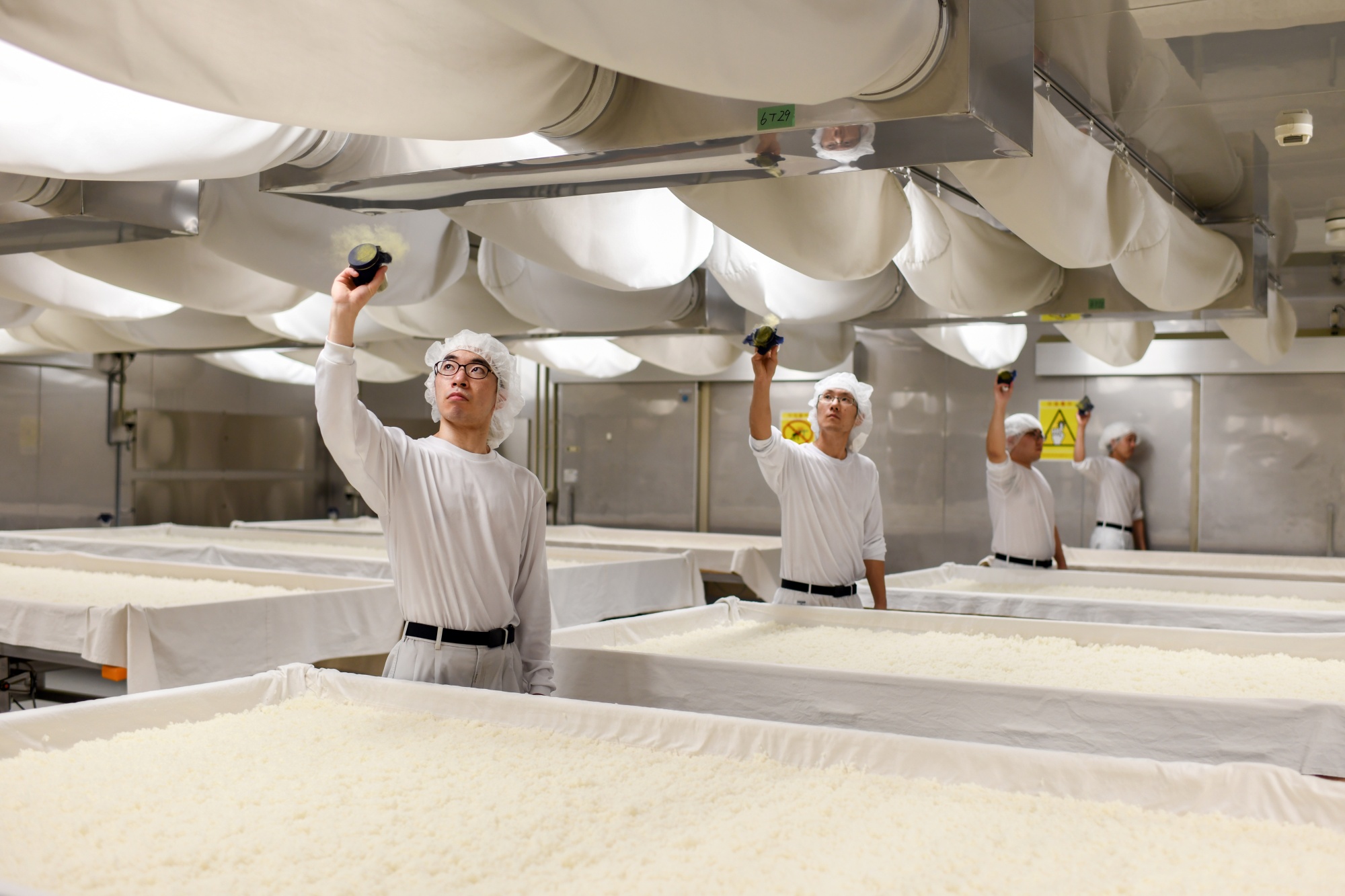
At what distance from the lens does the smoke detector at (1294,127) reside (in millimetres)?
2605

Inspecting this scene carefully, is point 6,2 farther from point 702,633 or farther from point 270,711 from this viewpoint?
point 702,633

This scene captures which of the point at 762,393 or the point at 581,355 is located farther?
the point at 581,355

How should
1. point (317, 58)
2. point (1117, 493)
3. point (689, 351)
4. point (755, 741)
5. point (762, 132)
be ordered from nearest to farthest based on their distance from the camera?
1. point (317, 58)
2. point (755, 741)
3. point (762, 132)
4. point (689, 351)
5. point (1117, 493)

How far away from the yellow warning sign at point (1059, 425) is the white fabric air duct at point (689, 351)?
2.08 metres

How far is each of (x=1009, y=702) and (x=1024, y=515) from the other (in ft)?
9.13

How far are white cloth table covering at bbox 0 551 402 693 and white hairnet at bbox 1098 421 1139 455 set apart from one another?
4585 mm

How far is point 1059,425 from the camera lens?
686cm

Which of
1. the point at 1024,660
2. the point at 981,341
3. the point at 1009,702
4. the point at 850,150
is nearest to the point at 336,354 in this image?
the point at 850,150

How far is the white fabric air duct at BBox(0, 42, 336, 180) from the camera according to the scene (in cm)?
208

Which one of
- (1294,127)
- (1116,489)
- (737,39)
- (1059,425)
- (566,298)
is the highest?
(1294,127)

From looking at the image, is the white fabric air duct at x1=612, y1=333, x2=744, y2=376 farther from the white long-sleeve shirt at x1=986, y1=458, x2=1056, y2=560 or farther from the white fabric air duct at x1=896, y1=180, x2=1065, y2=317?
the white fabric air duct at x1=896, y1=180, x2=1065, y2=317

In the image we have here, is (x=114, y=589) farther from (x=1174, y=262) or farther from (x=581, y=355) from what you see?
(x=1174, y=262)

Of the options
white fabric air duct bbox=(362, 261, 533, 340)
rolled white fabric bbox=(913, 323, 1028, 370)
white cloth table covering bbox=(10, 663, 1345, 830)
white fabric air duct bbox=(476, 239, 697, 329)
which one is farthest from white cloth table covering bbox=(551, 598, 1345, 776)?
rolled white fabric bbox=(913, 323, 1028, 370)

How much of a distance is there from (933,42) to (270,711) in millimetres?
1763
